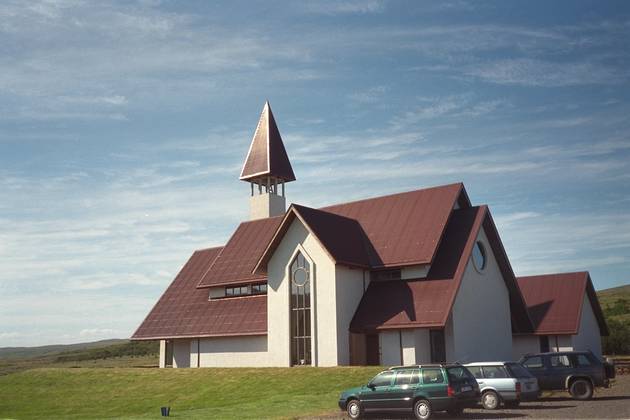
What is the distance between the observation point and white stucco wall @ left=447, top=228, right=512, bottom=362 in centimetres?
3669

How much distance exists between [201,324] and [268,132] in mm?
17959

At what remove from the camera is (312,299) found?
38219 mm

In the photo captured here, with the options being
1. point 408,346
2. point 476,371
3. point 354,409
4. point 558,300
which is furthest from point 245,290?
point 354,409

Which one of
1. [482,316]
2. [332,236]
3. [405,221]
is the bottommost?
[482,316]

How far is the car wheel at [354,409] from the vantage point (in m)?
21.0

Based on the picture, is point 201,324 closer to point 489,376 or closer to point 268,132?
point 268,132

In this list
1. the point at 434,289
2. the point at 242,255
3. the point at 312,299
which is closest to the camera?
the point at 434,289

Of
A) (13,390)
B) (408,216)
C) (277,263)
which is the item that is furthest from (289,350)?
(13,390)

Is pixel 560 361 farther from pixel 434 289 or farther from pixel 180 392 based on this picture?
pixel 180 392

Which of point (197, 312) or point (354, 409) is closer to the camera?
point (354, 409)

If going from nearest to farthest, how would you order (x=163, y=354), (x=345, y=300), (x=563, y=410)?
(x=563, y=410) < (x=345, y=300) < (x=163, y=354)

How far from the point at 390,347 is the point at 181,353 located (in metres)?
17.4

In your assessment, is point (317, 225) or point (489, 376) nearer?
point (489, 376)

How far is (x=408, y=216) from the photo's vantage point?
4128cm
